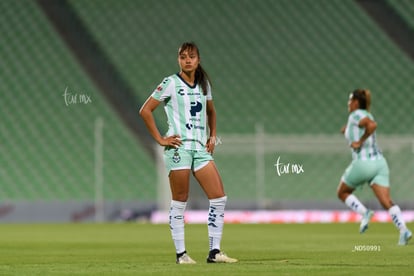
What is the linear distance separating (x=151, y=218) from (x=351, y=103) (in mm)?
9162

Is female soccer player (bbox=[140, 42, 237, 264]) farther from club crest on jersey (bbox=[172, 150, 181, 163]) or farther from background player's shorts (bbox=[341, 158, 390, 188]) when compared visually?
background player's shorts (bbox=[341, 158, 390, 188])

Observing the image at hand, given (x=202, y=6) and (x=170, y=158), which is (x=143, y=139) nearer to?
(x=202, y=6)

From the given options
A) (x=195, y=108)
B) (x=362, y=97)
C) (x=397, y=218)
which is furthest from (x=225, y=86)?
(x=195, y=108)

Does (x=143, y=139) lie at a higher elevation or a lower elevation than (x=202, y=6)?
lower

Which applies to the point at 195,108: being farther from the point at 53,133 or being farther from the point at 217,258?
the point at 53,133

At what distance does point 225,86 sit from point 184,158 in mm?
15657

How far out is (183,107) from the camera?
789 cm

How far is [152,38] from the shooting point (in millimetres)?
24344

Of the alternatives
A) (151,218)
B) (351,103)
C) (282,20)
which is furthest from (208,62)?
(351,103)

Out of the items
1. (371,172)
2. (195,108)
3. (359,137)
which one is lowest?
(371,172)

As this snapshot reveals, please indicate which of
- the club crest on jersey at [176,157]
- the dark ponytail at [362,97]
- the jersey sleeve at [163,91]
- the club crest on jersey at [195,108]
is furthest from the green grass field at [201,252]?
the dark ponytail at [362,97]

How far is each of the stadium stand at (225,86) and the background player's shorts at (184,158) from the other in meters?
13.0

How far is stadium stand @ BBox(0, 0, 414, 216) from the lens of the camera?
70.4ft

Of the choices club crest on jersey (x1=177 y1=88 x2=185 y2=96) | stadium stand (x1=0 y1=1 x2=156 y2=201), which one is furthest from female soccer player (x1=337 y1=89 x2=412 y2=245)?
stadium stand (x1=0 y1=1 x2=156 y2=201)
